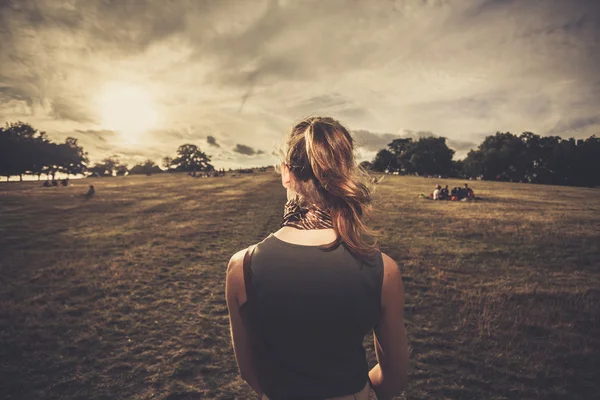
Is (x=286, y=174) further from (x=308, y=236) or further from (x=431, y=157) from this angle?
(x=431, y=157)

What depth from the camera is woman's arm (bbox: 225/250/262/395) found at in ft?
4.80

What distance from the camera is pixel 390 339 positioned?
5.43 feet

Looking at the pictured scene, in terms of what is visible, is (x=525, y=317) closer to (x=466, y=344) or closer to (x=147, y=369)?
(x=466, y=344)

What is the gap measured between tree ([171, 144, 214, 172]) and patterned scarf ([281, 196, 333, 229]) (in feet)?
469

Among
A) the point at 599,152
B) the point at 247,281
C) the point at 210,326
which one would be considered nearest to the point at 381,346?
the point at 247,281

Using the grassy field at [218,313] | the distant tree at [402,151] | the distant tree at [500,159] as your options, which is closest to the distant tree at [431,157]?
the distant tree at [402,151]

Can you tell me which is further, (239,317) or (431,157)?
(431,157)

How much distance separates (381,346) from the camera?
5.62ft

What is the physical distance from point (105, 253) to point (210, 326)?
7.61m

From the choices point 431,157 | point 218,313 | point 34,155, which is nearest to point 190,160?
point 34,155

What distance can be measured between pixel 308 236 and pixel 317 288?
0.26 meters

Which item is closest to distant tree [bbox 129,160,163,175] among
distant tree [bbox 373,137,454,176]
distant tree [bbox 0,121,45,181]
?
distant tree [bbox 0,121,45,181]

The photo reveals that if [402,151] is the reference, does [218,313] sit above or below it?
below

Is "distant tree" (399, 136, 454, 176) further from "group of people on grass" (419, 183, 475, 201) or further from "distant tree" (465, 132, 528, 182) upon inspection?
"group of people on grass" (419, 183, 475, 201)
